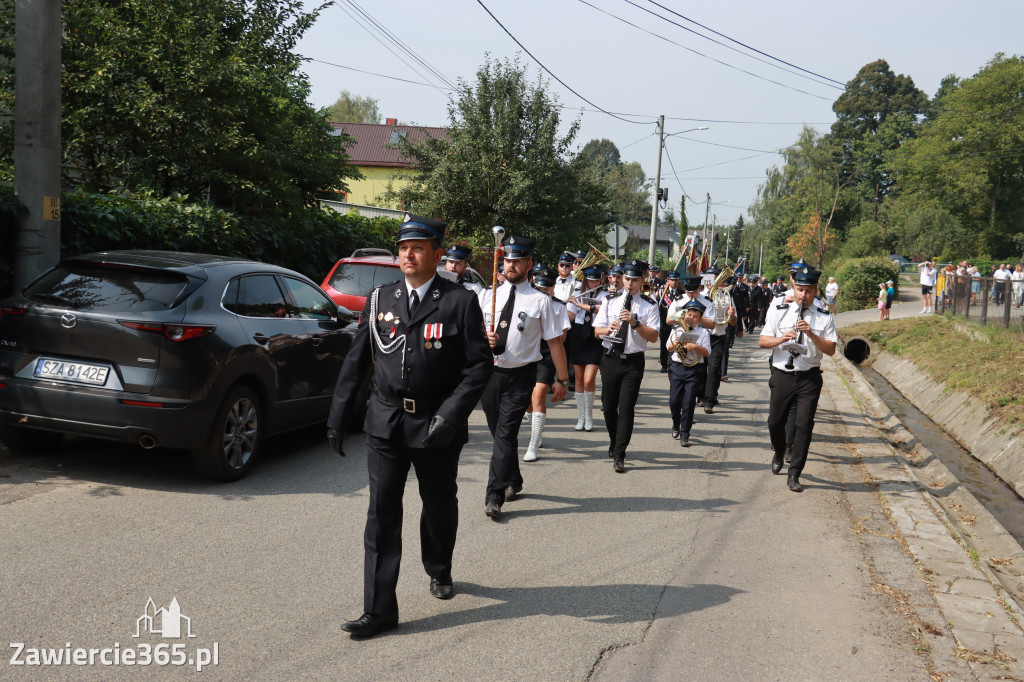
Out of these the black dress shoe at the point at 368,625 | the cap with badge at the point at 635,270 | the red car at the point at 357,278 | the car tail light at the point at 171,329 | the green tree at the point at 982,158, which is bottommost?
the black dress shoe at the point at 368,625

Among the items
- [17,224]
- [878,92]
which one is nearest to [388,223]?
[17,224]

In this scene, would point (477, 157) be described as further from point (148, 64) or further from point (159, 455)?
point (159, 455)

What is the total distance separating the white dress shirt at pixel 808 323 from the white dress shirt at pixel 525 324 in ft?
7.07

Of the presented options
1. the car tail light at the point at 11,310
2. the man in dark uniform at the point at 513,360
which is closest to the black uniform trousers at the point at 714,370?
the man in dark uniform at the point at 513,360

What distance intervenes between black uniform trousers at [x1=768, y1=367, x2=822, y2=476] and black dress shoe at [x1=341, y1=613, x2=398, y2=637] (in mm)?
4860

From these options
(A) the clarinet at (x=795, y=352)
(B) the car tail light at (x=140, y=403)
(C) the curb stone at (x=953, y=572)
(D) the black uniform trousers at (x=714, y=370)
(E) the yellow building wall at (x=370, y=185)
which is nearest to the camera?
(C) the curb stone at (x=953, y=572)

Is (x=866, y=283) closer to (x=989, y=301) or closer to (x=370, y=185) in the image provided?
(x=989, y=301)

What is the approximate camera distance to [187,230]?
35.9ft

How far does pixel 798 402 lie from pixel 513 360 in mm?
2868

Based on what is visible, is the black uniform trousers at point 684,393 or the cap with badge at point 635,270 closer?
the cap with badge at point 635,270

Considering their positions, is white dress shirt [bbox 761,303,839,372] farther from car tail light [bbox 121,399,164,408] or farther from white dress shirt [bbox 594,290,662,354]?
car tail light [bbox 121,399,164,408]

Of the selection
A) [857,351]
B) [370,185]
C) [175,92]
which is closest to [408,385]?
[175,92]

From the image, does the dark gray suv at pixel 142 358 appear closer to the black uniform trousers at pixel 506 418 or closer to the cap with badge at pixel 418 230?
the black uniform trousers at pixel 506 418

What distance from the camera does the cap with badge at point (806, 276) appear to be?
7750 mm
